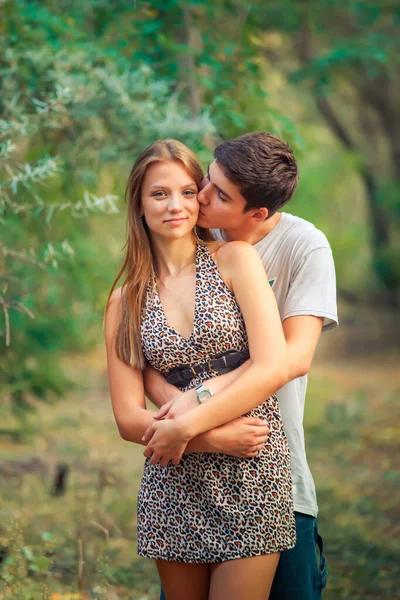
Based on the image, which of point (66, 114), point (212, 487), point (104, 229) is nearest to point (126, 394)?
point (212, 487)

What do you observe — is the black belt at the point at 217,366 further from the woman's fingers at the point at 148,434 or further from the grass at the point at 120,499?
the grass at the point at 120,499

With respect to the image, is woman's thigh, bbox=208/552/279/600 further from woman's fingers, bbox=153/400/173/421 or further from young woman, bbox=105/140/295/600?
woman's fingers, bbox=153/400/173/421

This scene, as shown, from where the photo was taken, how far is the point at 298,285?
8.61 feet

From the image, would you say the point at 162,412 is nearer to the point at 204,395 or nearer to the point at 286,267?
the point at 204,395

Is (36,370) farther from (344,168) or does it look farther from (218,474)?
(344,168)

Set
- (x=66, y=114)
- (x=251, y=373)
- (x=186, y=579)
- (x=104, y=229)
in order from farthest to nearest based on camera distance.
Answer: (x=104, y=229) < (x=66, y=114) < (x=186, y=579) < (x=251, y=373)

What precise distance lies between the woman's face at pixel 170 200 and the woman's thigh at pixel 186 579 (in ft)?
3.16

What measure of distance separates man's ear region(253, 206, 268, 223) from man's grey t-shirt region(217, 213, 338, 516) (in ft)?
0.40

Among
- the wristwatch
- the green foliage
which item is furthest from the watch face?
the green foliage

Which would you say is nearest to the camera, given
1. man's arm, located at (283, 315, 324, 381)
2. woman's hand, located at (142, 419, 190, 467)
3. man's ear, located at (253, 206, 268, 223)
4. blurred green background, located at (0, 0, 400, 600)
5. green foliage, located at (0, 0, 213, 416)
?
woman's hand, located at (142, 419, 190, 467)

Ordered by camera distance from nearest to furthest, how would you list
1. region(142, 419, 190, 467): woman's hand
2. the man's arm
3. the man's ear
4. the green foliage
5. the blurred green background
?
region(142, 419, 190, 467): woman's hand < the man's arm < the man's ear < the green foliage < the blurred green background

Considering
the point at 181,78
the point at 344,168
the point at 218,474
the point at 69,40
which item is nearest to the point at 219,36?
the point at 181,78

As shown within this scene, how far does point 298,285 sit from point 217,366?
1.19 feet

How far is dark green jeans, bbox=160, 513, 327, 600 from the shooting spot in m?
2.63
